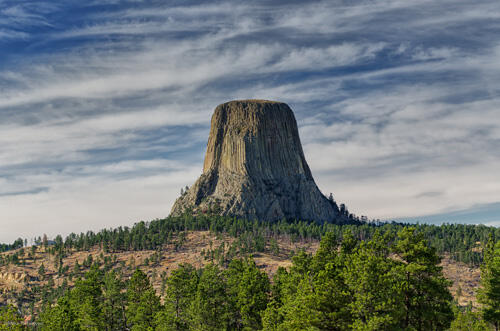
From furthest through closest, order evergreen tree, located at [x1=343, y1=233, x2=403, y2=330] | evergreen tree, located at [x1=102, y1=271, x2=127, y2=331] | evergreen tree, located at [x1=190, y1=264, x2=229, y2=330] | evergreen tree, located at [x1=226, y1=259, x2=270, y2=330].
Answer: evergreen tree, located at [x1=102, y1=271, x2=127, y2=331] → evergreen tree, located at [x1=190, y1=264, x2=229, y2=330] → evergreen tree, located at [x1=226, y1=259, x2=270, y2=330] → evergreen tree, located at [x1=343, y1=233, x2=403, y2=330]

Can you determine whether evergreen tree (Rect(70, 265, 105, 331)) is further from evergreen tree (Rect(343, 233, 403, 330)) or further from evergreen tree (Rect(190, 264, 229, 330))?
evergreen tree (Rect(343, 233, 403, 330))

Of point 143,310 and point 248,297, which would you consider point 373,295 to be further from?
point 143,310

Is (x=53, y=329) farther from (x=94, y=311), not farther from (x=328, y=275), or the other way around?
(x=328, y=275)

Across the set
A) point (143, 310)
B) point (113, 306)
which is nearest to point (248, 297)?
point (143, 310)

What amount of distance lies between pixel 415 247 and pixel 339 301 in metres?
9.06

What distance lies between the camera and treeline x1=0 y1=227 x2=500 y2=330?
42.4m

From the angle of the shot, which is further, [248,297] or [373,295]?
[248,297]

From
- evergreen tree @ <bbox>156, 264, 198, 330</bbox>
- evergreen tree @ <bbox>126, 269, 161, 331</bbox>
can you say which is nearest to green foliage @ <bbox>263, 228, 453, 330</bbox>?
evergreen tree @ <bbox>156, 264, 198, 330</bbox>

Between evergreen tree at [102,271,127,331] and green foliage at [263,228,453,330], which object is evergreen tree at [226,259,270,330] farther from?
evergreen tree at [102,271,127,331]

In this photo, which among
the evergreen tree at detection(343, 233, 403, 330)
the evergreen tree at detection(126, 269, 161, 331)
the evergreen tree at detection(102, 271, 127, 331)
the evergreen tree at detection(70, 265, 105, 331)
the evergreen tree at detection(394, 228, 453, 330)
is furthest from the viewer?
the evergreen tree at detection(102, 271, 127, 331)

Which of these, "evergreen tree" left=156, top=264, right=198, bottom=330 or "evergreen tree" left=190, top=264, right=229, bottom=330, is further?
"evergreen tree" left=156, top=264, right=198, bottom=330

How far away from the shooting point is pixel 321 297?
45188 millimetres

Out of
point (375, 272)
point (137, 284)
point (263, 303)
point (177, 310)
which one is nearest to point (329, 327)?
point (375, 272)

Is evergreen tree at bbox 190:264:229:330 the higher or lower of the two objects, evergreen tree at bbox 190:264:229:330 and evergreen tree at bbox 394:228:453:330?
the lower
